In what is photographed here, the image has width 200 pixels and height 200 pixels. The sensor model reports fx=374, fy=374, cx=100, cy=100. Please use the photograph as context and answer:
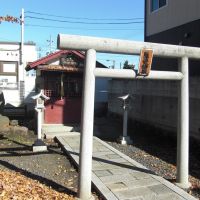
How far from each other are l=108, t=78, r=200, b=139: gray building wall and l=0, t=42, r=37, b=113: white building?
7819mm

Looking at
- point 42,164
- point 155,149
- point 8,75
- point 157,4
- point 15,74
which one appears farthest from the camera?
point 15,74

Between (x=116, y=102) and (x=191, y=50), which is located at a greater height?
(x=191, y=50)

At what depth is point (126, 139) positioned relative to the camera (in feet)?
40.8

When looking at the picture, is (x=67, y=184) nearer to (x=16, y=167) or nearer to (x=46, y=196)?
(x=46, y=196)

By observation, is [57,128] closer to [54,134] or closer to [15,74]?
[54,134]

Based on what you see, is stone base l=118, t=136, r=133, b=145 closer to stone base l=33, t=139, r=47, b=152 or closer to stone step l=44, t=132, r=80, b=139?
stone step l=44, t=132, r=80, b=139

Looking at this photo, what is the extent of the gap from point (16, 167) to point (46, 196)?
2.59 metres

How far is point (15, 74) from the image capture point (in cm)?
2498

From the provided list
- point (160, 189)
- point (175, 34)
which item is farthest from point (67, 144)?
point (175, 34)

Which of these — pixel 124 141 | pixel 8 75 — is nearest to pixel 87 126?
pixel 124 141

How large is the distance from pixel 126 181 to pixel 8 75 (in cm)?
1845

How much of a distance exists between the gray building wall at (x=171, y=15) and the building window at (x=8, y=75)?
10.4 meters

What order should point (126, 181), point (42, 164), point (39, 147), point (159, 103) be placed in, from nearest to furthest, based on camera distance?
1. point (126, 181)
2. point (42, 164)
3. point (39, 147)
4. point (159, 103)

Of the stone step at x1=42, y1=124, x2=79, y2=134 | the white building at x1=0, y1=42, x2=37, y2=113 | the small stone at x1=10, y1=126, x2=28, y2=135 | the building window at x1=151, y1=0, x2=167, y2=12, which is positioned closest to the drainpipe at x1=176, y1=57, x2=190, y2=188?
the stone step at x1=42, y1=124, x2=79, y2=134
